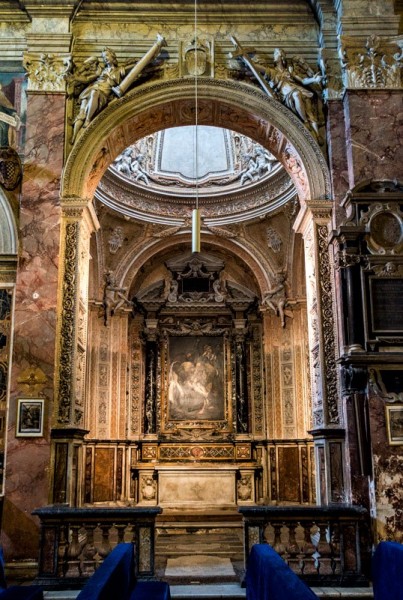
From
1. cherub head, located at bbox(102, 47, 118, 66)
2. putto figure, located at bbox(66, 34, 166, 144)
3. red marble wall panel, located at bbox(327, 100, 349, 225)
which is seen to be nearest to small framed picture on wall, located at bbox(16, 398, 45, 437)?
putto figure, located at bbox(66, 34, 166, 144)

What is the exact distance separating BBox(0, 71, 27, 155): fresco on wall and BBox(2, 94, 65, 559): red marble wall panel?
0.55 feet

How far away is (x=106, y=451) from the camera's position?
44.7ft

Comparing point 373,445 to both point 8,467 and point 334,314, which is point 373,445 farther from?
point 8,467

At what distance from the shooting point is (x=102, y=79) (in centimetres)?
909

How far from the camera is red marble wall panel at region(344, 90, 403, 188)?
8477 mm

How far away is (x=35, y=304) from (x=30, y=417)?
1444 millimetres

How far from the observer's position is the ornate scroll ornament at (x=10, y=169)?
8.77m

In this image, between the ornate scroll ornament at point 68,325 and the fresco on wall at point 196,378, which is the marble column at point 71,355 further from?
the fresco on wall at point 196,378

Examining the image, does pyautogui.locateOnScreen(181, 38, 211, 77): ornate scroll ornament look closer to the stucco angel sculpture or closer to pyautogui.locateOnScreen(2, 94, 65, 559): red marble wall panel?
the stucco angel sculpture

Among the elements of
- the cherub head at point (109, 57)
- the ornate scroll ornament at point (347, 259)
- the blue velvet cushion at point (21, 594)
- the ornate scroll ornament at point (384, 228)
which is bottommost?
the blue velvet cushion at point (21, 594)

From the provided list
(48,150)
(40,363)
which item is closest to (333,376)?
(40,363)

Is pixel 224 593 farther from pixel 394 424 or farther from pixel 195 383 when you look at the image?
pixel 195 383

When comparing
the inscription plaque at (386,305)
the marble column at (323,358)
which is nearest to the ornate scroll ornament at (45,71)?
the marble column at (323,358)

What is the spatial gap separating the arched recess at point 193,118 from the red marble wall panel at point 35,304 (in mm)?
353
